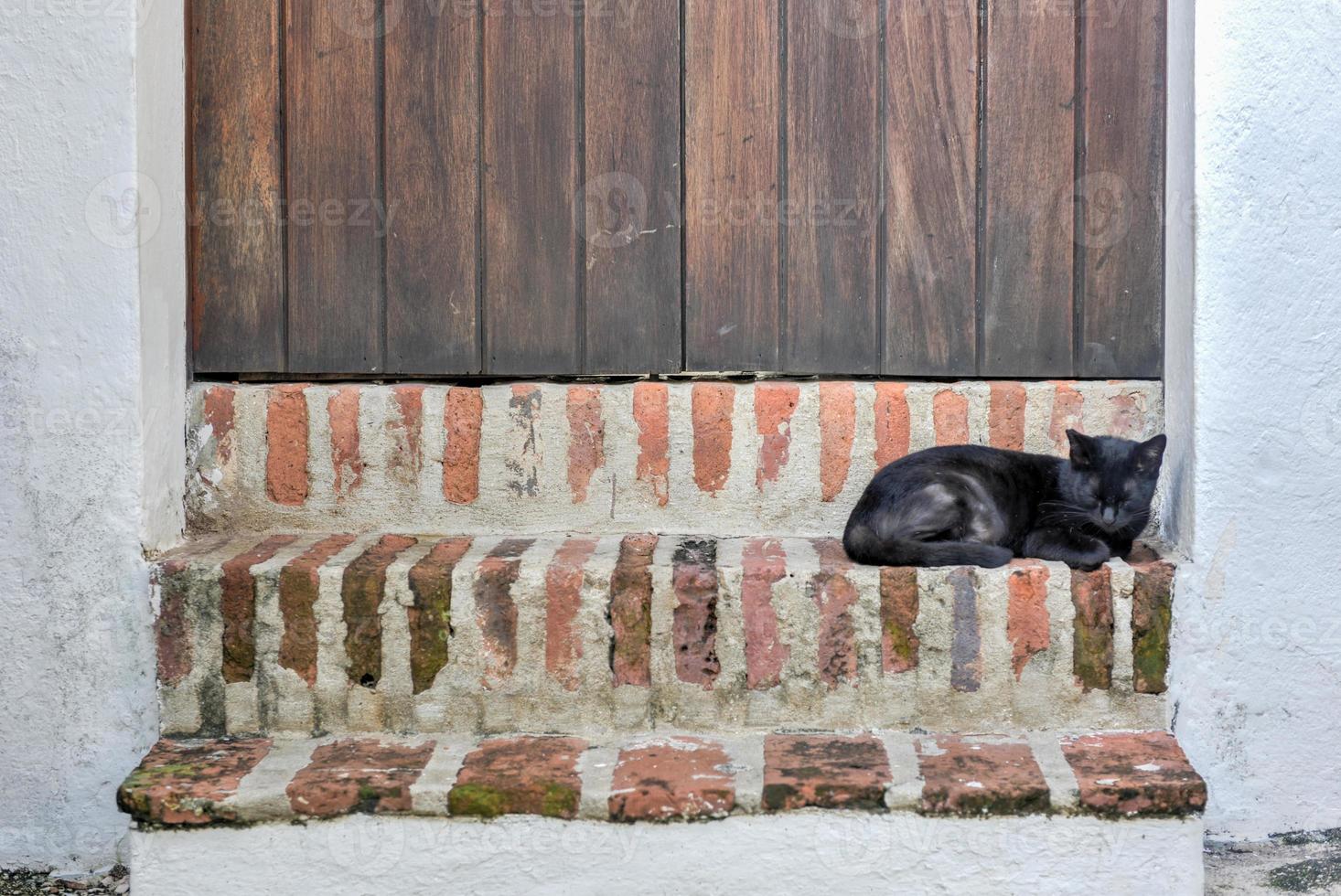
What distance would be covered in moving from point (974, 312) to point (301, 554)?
1482 mm

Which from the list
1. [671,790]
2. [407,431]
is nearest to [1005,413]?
[671,790]

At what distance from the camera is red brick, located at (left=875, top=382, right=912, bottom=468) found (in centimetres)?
251

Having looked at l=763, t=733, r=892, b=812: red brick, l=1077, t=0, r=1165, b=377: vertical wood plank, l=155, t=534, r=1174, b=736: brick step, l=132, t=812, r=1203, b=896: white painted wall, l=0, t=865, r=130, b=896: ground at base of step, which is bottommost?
l=0, t=865, r=130, b=896: ground at base of step

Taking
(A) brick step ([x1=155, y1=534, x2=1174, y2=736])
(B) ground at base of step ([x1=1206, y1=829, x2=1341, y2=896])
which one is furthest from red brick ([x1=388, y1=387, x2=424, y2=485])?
(B) ground at base of step ([x1=1206, y1=829, x2=1341, y2=896])

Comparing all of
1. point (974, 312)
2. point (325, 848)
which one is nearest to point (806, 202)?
point (974, 312)

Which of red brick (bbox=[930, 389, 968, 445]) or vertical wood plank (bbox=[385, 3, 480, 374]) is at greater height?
vertical wood plank (bbox=[385, 3, 480, 374])

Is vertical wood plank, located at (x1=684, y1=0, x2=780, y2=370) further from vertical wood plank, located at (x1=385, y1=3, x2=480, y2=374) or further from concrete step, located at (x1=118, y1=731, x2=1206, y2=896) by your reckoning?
concrete step, located at (x1=118, y1=731, x2=1206, y2=896)

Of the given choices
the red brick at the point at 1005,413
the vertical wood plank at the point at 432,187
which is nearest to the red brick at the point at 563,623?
the vertical wood plank at the point at 432,187

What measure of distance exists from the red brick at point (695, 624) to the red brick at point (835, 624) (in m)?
0.19

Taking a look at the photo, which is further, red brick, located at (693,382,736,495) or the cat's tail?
red brick, located at (693,382,736,495)

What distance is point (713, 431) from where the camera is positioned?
250 centimetres

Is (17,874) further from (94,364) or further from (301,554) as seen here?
(94,364)

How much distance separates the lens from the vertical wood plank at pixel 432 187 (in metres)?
2.55

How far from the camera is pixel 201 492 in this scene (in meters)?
2.52
